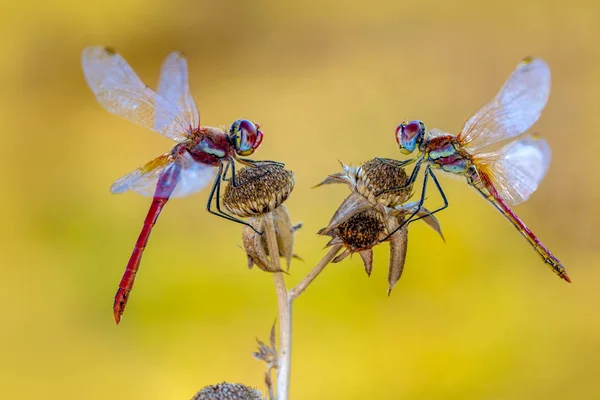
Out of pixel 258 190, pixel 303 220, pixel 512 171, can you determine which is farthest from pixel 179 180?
pixel 303 220

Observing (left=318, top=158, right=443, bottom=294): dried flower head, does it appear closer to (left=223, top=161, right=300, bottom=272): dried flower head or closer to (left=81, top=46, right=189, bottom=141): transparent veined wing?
(left=223, top=161, right=300, bottom=272): dried flower head

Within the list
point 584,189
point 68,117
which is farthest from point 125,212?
point 584,189

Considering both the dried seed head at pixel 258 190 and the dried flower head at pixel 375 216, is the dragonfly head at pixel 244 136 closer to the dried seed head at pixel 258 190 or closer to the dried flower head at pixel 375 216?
the dried seed head at pixel 258 190

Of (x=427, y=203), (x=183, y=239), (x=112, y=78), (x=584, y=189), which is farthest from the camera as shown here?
(x=584, y=189)

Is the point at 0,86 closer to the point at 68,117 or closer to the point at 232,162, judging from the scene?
the point at 68,117

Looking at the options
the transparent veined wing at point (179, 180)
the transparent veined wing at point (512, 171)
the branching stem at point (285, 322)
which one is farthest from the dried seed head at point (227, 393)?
the transparent veined wing at point (512, 171)

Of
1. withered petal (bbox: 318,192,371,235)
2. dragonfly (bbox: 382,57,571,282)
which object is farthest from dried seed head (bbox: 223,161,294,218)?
dragonfly (bbox: 382,57,571,282)

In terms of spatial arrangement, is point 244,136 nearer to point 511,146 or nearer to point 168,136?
point 168,136
